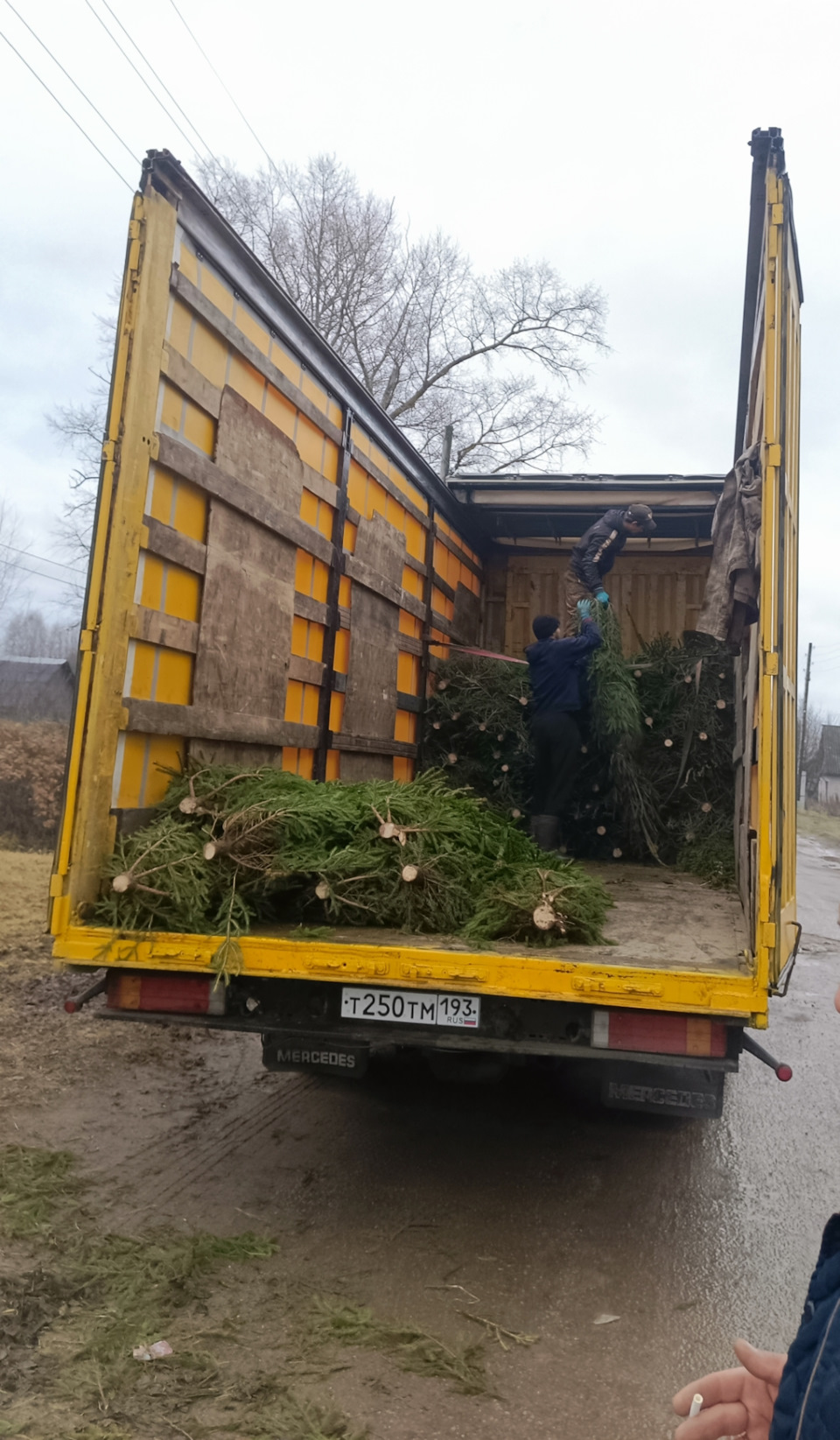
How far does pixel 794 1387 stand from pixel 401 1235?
2775mm

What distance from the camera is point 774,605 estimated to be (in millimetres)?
3564

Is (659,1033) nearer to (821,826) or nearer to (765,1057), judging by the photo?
(765,1057)

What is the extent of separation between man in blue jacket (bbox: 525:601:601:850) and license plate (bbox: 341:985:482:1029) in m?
3.37

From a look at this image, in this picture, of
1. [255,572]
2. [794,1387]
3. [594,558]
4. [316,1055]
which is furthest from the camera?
[594,558]

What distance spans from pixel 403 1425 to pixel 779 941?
1910 millimetres

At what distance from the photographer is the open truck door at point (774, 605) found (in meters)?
3.44

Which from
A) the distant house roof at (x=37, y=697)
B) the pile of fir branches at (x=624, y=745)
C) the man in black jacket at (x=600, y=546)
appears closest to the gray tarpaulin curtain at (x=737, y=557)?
the pile of fir branches at (x=624, y=745)

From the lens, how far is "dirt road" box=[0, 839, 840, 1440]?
2686 millimetres

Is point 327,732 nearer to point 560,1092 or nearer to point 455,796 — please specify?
point 455,796

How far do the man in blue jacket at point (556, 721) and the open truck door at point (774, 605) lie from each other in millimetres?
2274

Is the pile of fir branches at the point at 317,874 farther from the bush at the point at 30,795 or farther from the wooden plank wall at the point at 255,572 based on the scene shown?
the bush at the point at 30,795

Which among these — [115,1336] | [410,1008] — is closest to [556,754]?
[410,1008]

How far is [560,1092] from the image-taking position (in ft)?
17.9

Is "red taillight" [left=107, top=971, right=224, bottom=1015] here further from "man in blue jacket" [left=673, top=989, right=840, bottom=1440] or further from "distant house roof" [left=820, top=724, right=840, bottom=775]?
"distant house roof" [left=820, top=724, right=840, bottom=775]
